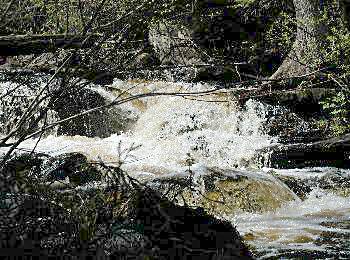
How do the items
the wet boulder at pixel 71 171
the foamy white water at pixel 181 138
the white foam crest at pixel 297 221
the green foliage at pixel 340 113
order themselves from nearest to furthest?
the wet boulder at pixel 71 171, the white foam crest at pixel 297 221, the foamy white water at pixel 181 138, the green foliage at pixel 340 113

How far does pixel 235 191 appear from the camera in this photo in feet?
23.7

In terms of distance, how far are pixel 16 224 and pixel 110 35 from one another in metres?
0.96

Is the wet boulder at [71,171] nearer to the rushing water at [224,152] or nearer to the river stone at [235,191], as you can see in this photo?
the rushing water at [224,152]

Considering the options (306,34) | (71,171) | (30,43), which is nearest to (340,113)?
(306,34)

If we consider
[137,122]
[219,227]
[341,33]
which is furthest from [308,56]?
[219,227]

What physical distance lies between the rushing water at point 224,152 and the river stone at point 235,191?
0.12 m

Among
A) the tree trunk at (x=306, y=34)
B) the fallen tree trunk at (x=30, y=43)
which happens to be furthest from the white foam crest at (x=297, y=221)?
the tree trunk at (x=306, y=34)

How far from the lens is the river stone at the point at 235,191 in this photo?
22.6 ft

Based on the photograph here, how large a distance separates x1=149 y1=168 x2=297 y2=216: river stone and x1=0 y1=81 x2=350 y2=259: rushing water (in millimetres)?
119

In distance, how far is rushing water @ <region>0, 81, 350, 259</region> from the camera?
6281 mm

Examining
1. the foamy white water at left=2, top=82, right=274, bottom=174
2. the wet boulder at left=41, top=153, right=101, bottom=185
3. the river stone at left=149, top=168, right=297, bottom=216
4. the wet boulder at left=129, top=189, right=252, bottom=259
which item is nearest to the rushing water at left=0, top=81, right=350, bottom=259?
the foamy white water at left=2, top=82, right=274, bottom=174

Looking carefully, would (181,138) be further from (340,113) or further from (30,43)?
(30,43)

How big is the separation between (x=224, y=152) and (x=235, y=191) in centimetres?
236

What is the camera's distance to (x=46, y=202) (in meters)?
3.22
